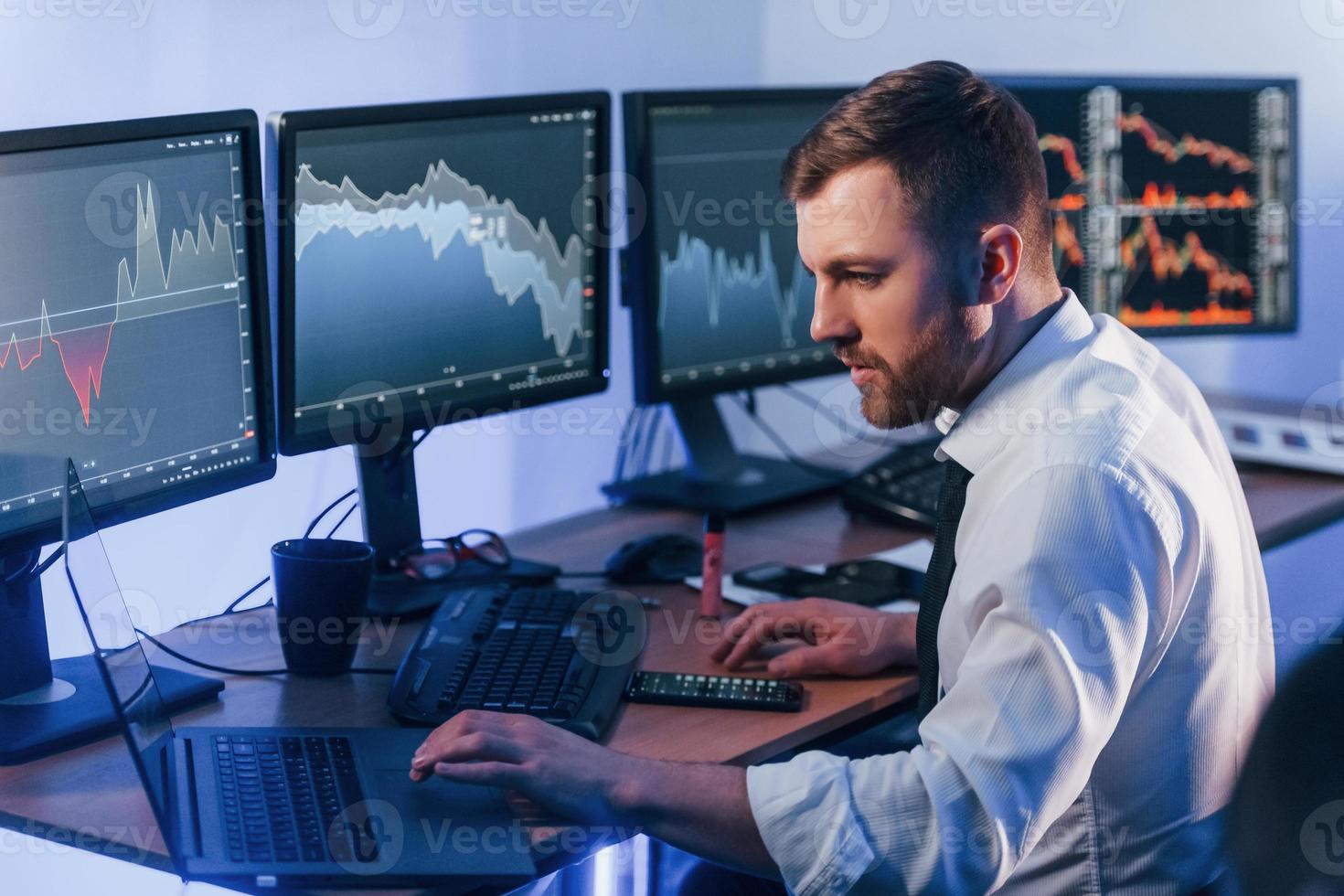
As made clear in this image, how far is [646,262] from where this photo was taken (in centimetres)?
205

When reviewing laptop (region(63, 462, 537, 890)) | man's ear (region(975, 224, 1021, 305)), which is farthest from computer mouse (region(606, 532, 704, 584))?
man's ear (region(975, 224, 1021, 305))

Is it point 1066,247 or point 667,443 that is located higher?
point 1066,247

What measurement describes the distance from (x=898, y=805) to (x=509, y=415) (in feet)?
4.31

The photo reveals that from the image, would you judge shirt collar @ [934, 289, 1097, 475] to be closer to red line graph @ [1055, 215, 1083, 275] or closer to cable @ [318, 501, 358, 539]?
cable @ [318, 501, 358, 539]

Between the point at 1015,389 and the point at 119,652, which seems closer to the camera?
the point at 119,652

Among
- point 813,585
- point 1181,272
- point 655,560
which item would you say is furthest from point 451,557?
point 1181,272

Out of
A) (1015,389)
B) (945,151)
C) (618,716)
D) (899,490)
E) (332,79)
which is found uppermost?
(332,79)

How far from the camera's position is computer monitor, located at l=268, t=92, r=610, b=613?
66.4 inches

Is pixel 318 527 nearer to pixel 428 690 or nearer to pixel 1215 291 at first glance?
pixel 428 690

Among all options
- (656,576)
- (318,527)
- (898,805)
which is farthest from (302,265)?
(898,805)

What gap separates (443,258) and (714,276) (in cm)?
47

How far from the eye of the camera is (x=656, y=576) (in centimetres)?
188

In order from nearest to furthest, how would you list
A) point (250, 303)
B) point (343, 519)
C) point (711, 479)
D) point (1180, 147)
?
point (250, 303) → point (343, 519) → point (711, 479) → point (1180, 147)

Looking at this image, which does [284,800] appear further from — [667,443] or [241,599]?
[667,443]
